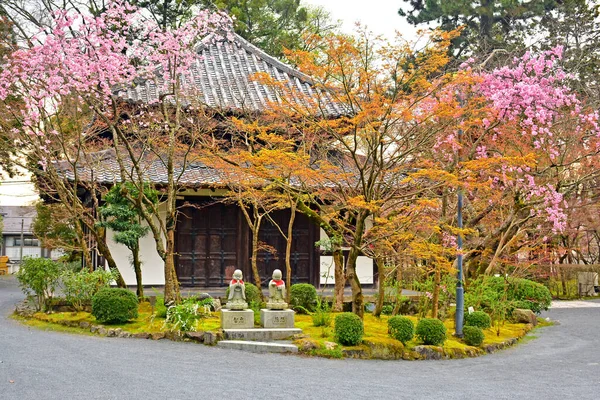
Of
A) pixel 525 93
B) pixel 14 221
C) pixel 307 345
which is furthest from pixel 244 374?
pixel 14 221

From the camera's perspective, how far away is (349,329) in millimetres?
11164

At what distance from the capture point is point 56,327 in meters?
12.9

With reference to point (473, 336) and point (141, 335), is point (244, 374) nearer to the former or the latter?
point (141, 335)

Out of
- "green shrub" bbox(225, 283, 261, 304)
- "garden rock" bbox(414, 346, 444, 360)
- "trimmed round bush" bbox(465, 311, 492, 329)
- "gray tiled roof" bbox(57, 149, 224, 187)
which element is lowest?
"garden rock" bbox(414, 346, 444, 360)

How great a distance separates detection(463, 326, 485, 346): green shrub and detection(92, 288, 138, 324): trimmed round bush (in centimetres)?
665

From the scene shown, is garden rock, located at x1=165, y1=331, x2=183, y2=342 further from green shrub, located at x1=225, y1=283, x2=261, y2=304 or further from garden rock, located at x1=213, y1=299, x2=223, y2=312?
garden rock, located at x1=213, y1=299, x2=223, y2=312

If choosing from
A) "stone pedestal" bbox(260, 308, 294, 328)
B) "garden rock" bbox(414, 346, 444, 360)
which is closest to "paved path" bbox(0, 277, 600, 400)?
"garden rock" bbox(414, 346, 444, 360)

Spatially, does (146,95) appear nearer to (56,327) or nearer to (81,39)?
(81,39)

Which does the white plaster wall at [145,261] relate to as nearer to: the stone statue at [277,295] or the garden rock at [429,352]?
the stone statue at [277,295]

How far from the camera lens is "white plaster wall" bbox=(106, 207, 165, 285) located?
17.5 meters

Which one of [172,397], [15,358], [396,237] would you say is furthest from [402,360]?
[15,358]

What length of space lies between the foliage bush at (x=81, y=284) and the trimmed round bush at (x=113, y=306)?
100cm

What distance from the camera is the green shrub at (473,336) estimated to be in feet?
41.1

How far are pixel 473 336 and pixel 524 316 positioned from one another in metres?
4.54
